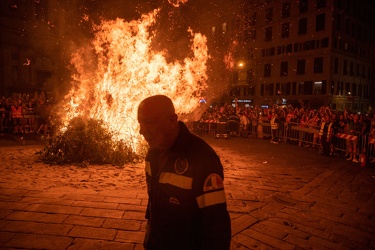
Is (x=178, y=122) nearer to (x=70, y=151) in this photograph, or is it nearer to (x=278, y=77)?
(x=70, y=151)

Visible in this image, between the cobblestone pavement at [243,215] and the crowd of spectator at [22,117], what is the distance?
1148 cm

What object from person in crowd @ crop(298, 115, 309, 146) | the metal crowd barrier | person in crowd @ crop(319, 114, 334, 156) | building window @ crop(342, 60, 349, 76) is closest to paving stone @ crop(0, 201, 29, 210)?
the metal crowd barrier

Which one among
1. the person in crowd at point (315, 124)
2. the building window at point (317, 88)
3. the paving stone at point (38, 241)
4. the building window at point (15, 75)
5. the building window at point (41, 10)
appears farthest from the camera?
the building window at point (317, 88)

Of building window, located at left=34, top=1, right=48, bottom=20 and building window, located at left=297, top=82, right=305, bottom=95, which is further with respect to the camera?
building window, located at left=297, top=82, right=305, bottom=95

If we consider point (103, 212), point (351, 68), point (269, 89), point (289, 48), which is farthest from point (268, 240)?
point (351, 68)

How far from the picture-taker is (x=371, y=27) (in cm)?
5356

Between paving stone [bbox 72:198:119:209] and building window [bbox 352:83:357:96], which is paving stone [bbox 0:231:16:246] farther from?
building window [bbox 352:83:357:96]

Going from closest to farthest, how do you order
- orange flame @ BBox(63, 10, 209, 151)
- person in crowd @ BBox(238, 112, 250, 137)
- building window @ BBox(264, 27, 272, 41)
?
orange flame @ BBox(63, 10, 209, 151), person in crowd @ BBox(238, 112, 250, 137), building window @ BBox(264, 27, 272, 41)

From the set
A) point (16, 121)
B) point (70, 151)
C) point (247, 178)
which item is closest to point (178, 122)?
point (247, 178)

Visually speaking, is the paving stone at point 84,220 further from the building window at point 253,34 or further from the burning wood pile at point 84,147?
the building window at point 253,34

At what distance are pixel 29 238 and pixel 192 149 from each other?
11.2ft

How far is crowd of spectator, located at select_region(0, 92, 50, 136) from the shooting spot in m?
17.1

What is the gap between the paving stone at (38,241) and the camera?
4.07m

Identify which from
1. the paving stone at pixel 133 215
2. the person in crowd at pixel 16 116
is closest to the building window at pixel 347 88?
the person in crowd at pixel 16 116
